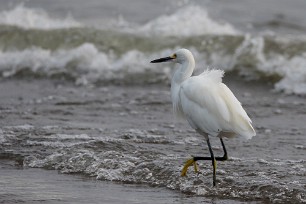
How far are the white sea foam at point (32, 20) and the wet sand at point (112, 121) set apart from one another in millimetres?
3263

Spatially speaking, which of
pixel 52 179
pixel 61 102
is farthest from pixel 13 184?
pixel 61 102

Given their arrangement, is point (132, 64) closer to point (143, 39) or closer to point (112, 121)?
point (143, 39)

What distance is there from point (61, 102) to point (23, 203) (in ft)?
14.7

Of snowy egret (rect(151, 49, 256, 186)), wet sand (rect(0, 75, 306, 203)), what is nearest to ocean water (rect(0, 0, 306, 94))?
wet sand (rect(0, 75, 306, 203))

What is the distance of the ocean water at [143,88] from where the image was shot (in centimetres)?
716

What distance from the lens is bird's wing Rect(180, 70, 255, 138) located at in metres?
6.67

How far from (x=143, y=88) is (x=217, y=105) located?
5.02 m

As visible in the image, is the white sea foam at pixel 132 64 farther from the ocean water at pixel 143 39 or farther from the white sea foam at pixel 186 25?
the white sea foam at pixel 186 25

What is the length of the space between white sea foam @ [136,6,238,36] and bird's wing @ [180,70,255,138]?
7.35 metres

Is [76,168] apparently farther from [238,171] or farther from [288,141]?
[288,141]

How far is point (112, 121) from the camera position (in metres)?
9.34

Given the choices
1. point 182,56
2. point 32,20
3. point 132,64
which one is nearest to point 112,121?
point 182,56

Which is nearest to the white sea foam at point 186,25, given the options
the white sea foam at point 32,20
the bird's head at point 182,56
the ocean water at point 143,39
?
the ocean water at point 143,39

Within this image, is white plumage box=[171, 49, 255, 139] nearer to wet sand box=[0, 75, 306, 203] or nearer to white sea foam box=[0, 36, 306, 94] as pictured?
wet sand box=[0, 75, 306, 203]
